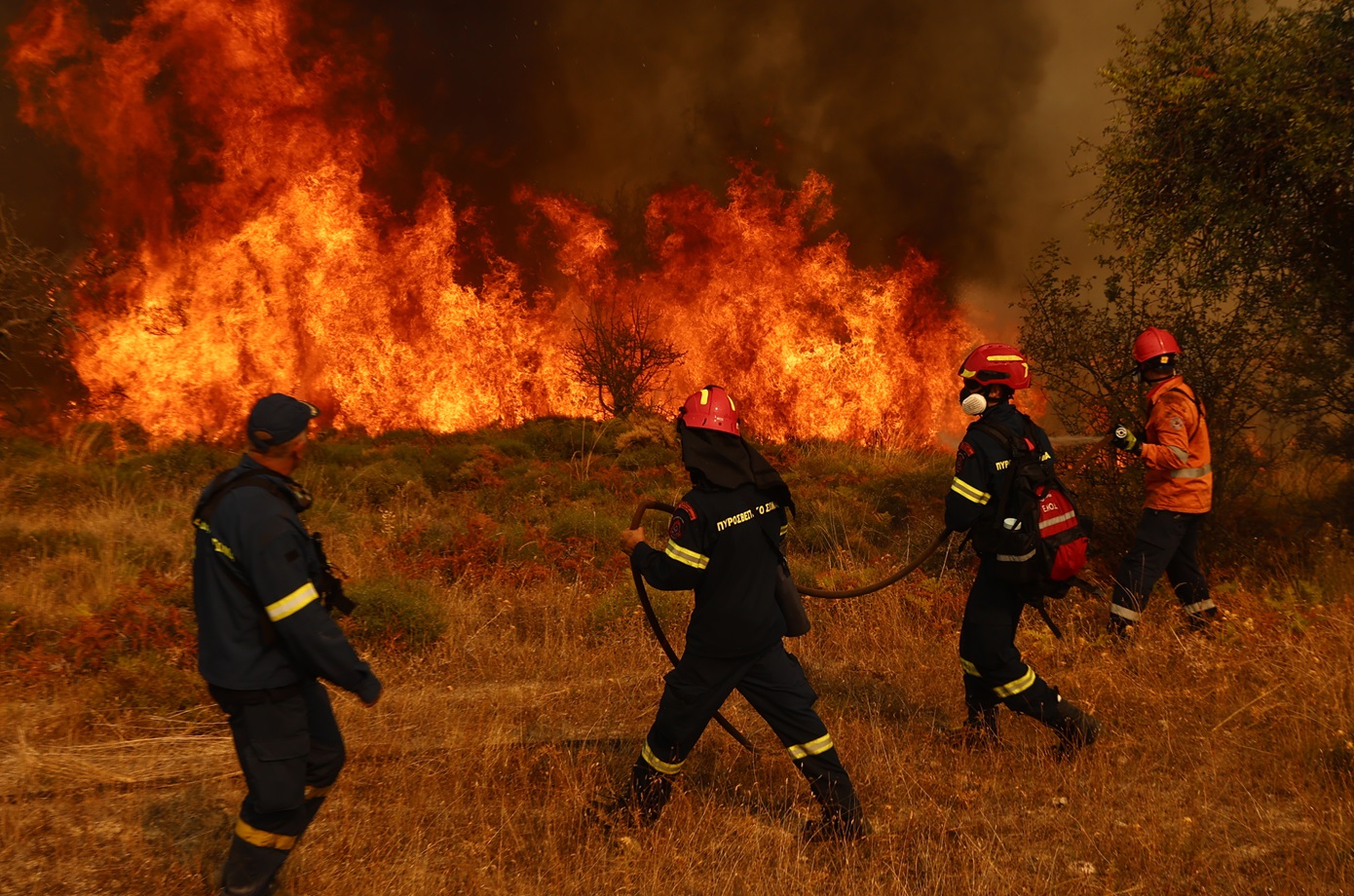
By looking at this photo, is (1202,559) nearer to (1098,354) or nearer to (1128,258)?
(1098,354)

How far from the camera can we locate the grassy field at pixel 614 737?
3.65 meters

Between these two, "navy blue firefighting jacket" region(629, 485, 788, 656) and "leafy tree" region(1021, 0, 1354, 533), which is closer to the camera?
"navy blue firefighting jacket" region(629, 485, 788, 656)

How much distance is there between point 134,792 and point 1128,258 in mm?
8706

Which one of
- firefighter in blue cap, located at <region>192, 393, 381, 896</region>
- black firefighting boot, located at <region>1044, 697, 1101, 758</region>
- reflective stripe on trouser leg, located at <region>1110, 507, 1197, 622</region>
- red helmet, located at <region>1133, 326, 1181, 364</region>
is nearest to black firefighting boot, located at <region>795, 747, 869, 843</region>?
black firefighting boot, located at <region>1044, 697, 1101, 758</region>

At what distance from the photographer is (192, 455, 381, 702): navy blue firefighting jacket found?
2.93 m

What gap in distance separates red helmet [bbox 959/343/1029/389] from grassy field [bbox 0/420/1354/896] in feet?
6.79

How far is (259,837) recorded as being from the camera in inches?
121

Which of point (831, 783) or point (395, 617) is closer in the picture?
point (831, 783)

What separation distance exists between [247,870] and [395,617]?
355 cm

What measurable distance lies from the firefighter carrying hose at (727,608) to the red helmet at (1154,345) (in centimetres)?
361

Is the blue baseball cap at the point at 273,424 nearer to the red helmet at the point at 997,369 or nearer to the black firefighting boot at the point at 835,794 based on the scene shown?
the black firefighting boot at the point at 835,794

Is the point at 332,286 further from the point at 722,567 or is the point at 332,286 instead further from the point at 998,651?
the point at 998,651

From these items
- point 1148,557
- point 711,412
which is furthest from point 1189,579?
point 711,412

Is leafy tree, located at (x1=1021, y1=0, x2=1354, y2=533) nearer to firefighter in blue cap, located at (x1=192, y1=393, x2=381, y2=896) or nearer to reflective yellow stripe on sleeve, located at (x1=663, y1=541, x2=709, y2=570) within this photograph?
reflective yellow stripe on sleeve, located at (x1=663, y1=541, x2=709, y2=570)
